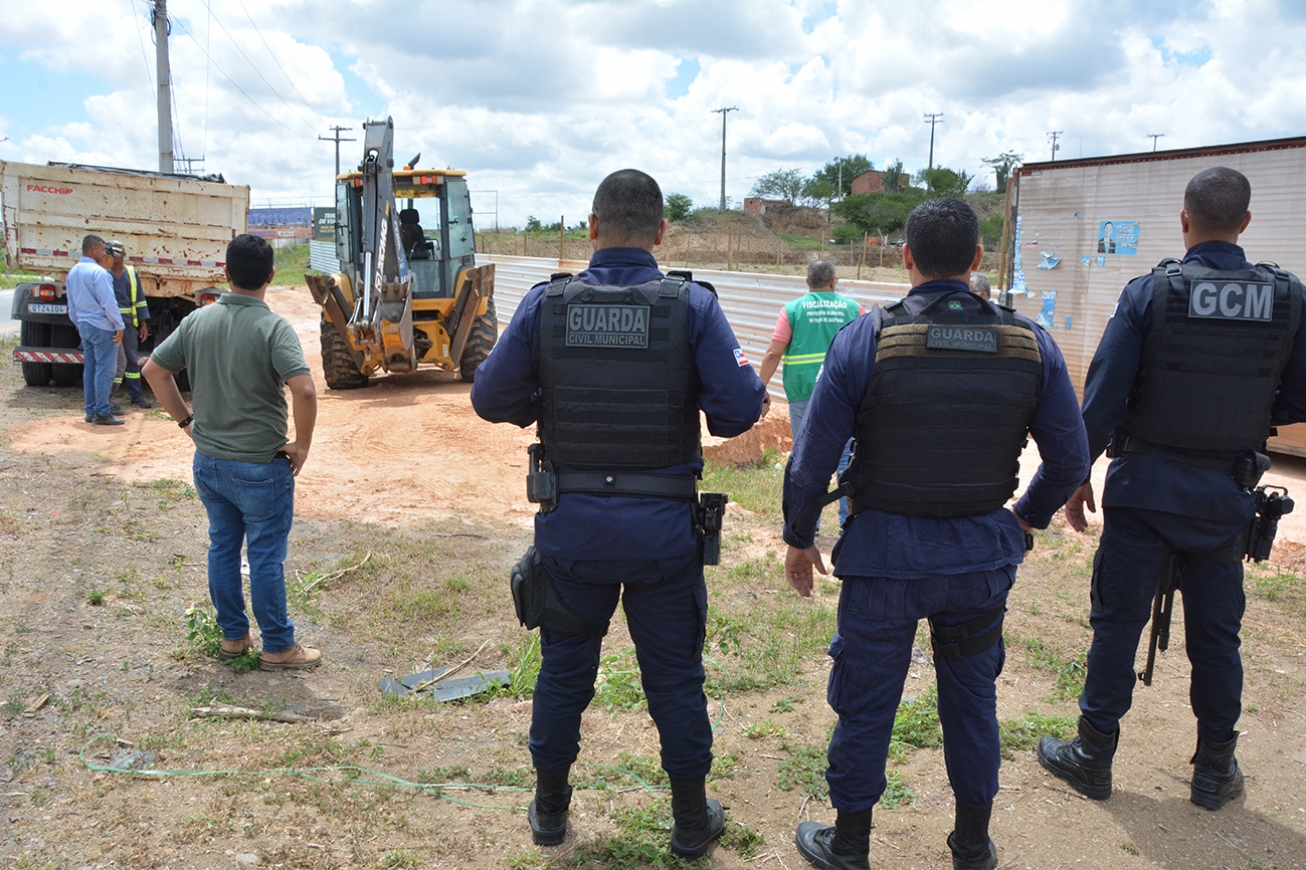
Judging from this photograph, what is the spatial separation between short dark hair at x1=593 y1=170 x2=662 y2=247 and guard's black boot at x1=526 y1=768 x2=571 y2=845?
1684 mm

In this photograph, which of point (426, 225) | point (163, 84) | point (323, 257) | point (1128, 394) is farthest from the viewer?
point (323, 257)

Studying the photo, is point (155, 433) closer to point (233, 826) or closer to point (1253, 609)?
point (233, 826)

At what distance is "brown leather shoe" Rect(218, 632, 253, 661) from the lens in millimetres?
4219

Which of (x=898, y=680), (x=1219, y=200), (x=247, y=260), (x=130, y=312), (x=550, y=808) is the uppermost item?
(x=1219, y=200)

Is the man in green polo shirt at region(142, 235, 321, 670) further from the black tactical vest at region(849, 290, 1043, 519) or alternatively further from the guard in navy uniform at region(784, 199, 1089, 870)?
the black tactical vest at region(849, 290, 1043, 519)

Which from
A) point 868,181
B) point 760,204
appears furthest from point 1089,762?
point 868,181

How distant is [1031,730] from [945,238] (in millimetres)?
2137

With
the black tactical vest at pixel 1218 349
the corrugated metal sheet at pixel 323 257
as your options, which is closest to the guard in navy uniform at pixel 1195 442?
the black tactical vest at pixel 1218 349

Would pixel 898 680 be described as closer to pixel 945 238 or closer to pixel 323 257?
pixel 945 238

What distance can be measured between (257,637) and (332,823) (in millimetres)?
1832

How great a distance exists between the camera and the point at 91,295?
9148mm

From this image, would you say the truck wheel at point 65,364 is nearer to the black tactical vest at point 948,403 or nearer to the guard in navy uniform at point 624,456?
the guard in navy uniform at point 624,456

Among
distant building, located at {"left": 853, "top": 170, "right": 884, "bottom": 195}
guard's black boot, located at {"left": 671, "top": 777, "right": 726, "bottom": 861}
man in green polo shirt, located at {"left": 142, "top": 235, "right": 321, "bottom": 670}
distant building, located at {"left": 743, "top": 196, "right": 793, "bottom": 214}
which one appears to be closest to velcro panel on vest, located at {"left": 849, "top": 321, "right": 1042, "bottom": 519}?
guard's black boot, located at {"left": 671, "top": 777, "right": 726, "bottom": 861}

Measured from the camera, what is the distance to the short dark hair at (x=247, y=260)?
3900 mm
